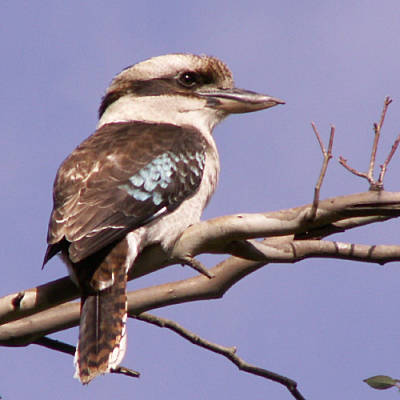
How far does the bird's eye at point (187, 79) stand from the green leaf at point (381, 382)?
7.48ft

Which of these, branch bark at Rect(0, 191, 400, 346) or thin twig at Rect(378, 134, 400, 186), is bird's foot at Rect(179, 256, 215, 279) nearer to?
branch bark at Rect(0, 191, 400, 346)

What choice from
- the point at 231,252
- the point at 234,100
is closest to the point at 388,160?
the point at 231,252

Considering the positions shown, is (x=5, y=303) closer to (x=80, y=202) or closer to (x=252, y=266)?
(x=80, y=202)

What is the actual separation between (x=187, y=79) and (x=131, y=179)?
48.9 inches

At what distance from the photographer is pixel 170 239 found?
325 cm

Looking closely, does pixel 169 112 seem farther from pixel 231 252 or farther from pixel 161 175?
pixel 231 252

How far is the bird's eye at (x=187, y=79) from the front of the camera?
4.54 meters

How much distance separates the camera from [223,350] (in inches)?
132

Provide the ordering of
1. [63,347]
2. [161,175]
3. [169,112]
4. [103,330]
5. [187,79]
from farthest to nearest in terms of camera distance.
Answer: [187,79] → [169,112] → [161,175] → [63,347] → [103,330]

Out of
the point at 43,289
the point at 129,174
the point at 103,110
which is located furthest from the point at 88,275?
the point at 103,110

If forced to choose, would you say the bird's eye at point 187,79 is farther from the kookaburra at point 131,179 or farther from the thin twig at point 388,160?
the thin twig at point 388,160

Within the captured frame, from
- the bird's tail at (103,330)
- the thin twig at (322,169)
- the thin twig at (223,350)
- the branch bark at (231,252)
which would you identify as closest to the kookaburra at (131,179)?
the bird's tail at (103,330)

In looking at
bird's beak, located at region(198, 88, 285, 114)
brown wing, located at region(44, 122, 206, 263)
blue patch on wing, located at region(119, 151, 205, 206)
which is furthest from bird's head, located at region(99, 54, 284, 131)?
blue patch on wing, located at region(119, 151, 205, 206)

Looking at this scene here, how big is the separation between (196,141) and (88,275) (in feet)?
3.60
